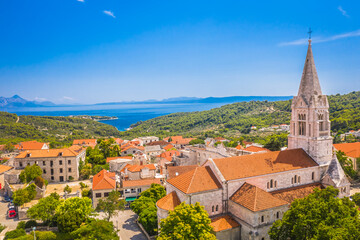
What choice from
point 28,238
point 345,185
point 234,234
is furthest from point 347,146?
point 28,238

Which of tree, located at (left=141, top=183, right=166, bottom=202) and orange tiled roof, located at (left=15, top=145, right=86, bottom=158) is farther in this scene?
orange tiled roof, located at (left=15, top=145, right=86, bottom=158)

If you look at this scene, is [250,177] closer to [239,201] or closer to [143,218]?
[239,201]

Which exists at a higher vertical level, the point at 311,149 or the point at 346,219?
the point at 311,149

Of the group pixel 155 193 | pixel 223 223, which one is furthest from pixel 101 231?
pixel 223 223

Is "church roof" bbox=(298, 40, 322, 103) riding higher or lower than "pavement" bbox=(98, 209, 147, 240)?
higher

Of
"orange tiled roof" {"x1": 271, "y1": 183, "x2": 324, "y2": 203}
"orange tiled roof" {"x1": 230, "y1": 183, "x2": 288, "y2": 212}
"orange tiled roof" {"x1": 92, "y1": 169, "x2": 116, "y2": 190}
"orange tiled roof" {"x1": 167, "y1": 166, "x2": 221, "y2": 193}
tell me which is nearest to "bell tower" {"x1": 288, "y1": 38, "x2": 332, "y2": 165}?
"orange tiled roof" {"x1": 271, "y1": 183, "x2": 324, "y2": 203}

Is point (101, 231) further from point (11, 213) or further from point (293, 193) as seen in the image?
point (293, 193)

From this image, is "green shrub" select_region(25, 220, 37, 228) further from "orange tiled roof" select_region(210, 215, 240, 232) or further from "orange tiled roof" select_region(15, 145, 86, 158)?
"orange tiled roof" select_region(210, 215, 240, 232)
